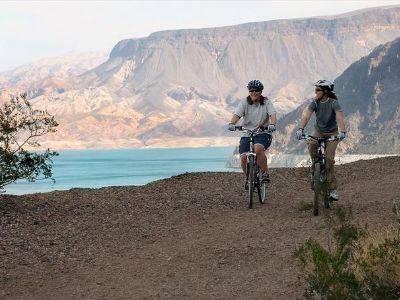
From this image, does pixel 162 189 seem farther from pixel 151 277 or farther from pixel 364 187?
pixel 151 277

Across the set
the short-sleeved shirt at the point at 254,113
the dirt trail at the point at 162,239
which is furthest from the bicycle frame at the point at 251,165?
the dirt trail at the point at 162,239

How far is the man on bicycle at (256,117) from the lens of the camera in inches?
455

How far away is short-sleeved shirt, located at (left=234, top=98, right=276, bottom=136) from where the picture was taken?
11.6 metres

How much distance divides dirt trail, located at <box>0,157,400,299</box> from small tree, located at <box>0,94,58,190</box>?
584mm

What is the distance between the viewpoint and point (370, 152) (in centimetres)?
19700

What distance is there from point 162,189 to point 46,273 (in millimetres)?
7017

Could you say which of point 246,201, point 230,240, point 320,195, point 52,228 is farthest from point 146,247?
point 246,201

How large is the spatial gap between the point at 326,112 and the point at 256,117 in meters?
1.25

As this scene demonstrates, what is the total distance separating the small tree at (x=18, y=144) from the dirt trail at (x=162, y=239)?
0.58 m

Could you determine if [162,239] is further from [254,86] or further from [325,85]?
[325,85]

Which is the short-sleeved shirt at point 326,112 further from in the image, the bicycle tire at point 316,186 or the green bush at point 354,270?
the green bush at point 354,270

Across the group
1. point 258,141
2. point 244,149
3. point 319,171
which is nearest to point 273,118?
point 258,141

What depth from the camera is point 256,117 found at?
1161cm

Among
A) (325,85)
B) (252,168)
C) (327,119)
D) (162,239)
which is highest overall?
(325,85)
